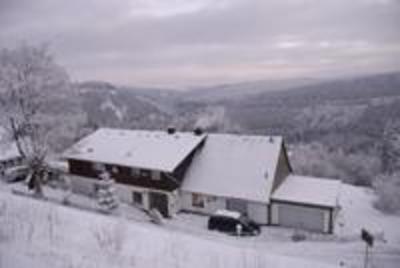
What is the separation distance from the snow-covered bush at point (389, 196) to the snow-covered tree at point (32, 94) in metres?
24.5

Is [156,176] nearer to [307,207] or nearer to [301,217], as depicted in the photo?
[301,217]

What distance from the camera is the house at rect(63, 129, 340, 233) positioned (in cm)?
1961

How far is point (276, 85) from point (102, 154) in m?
156

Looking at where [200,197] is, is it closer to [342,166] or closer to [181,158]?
[181,158]

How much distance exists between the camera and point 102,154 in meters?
24.8

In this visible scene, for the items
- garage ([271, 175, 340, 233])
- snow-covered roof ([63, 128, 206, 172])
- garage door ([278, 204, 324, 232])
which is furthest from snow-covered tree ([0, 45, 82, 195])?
garage door ([278, 204, 324, 232])

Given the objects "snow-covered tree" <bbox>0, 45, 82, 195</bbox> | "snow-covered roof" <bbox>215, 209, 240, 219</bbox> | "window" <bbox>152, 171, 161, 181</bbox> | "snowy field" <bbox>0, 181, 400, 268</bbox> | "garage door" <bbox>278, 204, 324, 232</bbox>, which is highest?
"snow-covered tree" <bbox>0, 45, 82, 195</bbox>

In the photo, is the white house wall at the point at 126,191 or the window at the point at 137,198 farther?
the window at the point at 137,198

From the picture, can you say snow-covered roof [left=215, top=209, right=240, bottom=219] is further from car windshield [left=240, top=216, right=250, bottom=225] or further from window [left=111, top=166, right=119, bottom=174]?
window [left=111, top=166, right=119, bottom=174]

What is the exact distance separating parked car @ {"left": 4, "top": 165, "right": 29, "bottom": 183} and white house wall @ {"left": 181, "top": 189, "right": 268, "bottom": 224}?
1457 centimetres

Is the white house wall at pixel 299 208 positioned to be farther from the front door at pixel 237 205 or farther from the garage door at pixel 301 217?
the front door at pixel 237 205

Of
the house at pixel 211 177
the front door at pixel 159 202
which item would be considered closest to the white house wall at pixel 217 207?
the house at pixel 211 177

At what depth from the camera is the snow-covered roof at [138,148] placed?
22156 mm

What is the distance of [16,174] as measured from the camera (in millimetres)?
26812
